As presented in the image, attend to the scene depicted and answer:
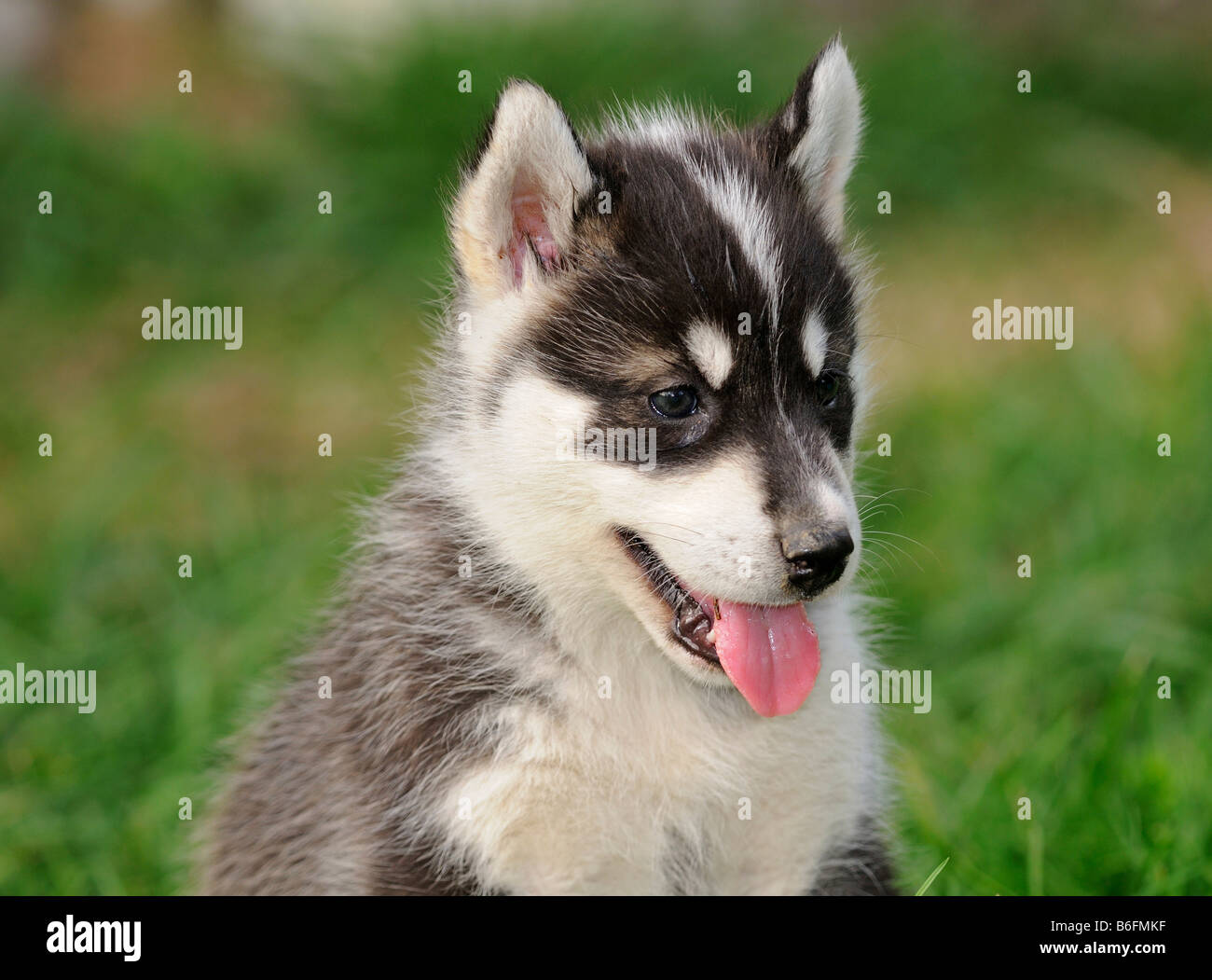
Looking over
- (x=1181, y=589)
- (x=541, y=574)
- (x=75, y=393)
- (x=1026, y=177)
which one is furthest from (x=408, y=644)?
(x=1026, y=177)

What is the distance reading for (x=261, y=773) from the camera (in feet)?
16.4

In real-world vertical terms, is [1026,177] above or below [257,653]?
above

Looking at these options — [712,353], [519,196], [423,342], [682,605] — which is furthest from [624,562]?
[423,342]

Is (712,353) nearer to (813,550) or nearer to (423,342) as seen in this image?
(813,550)

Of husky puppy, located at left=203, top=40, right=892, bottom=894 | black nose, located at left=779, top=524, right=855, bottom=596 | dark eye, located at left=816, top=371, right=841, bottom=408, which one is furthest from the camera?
dark eye, located at left=816, top=371, right=841, bottom=408

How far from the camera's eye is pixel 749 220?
13.6ft

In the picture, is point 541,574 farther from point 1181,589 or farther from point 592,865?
point 1181,589

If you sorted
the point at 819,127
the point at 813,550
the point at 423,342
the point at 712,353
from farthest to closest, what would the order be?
1. the point at 423,342
2. the point at 819,127
3. the point at 712,353
4. the point at 813,550

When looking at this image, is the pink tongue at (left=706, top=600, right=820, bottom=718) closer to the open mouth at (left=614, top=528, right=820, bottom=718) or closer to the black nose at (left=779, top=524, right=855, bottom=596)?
the open mouth at (left=614, top=528, right=820, bottom=718)

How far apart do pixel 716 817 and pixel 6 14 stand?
10.8m

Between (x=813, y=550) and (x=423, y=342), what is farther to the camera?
(x=423, y=342)

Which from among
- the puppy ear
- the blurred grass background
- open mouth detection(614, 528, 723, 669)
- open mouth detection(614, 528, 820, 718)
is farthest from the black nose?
the blurred grass background

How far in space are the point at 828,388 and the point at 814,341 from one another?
21cm

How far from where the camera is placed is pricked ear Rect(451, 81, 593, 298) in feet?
13.2
